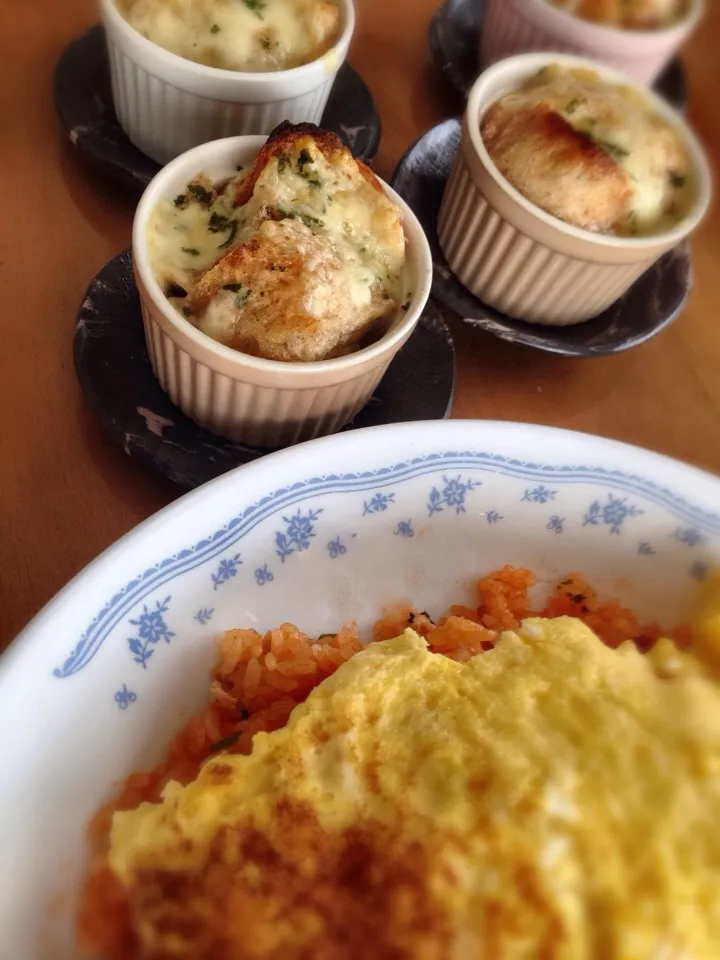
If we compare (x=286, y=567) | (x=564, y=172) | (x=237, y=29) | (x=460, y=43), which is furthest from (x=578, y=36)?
(x=286, y=567)

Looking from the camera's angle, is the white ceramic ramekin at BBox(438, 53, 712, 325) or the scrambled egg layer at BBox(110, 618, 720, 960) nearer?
the scrambled egg layer at BBox(110, 618, 720, 960)

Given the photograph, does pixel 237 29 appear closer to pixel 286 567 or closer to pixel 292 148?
pixel 292 148

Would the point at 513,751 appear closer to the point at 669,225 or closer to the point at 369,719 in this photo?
the point at 369,719

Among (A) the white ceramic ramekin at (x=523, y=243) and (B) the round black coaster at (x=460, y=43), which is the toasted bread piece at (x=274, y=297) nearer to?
(A) the white ceramic ramekin at (x=523, y=243)

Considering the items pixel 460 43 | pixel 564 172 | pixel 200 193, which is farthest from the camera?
pixel 460 43

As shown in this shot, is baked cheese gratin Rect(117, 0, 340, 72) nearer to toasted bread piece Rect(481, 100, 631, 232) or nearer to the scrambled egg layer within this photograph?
toasted bread piece Rect(481, 100, 631, 232)

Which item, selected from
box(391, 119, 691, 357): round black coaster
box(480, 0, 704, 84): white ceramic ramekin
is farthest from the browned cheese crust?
box(480, 0, 704, 84): white ceramic ramekin
